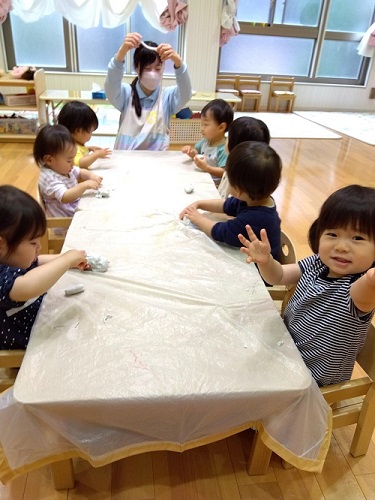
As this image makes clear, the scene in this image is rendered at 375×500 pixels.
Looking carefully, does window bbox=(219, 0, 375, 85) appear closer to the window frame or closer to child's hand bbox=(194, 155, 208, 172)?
the window frame

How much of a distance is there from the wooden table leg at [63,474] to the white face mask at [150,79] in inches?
71.5

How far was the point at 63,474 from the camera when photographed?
103cm

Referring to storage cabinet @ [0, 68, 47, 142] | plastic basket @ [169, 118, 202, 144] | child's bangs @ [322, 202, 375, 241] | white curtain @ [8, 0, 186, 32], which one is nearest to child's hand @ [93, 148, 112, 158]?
child's bangs @ [322, 202, 375, 241]

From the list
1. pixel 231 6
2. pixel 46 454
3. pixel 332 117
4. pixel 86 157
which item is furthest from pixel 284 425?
pixel 332 117

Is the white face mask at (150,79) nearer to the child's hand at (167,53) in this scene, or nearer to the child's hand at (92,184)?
the child's hand at (167,53)

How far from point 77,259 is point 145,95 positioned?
1.46 meters

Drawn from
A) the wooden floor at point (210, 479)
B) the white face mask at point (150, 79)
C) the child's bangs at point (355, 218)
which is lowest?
the wooden floor at point (210, 479)

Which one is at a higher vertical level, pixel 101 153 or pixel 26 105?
pixel 101 153

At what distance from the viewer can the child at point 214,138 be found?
1967 mm

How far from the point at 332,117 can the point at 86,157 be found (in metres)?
5.50

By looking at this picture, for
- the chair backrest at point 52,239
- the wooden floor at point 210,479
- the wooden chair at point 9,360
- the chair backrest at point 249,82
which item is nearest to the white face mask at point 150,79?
the chair backrest at point 52,239

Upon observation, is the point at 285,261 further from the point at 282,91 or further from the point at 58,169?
the point at 282,91

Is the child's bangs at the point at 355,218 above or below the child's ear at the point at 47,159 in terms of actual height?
above

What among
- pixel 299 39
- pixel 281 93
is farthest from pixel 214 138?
pixel 299 39
